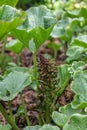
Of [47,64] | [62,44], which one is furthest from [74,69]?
[62,44]

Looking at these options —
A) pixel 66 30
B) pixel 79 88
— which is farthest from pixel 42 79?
pixel 66 30

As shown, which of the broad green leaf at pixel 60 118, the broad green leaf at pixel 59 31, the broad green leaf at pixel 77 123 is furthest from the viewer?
the broad green leaf at pixel 59 31

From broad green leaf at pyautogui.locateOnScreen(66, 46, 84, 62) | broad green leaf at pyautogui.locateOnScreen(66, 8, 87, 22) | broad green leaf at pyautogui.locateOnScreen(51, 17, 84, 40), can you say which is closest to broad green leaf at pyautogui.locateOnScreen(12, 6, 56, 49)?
broad green leaf at pyautogui.locateOnScreen(66, 46, 84, 62)

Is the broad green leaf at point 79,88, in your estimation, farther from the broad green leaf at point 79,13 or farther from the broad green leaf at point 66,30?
the broad green leaf at point 79,13

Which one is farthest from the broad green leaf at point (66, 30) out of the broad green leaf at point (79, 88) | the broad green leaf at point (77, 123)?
the broad green leaf at point (77, 123)

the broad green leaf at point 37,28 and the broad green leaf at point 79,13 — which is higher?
the broad green leaf at point 37,28

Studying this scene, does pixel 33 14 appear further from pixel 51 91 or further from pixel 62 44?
pixel 62 44

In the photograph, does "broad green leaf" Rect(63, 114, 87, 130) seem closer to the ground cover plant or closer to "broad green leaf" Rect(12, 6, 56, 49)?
the ground cover plant

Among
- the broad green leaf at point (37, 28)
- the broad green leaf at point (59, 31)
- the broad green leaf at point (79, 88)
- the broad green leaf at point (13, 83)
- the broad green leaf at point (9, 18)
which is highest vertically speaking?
the broad green leaf at point (9, 18)
